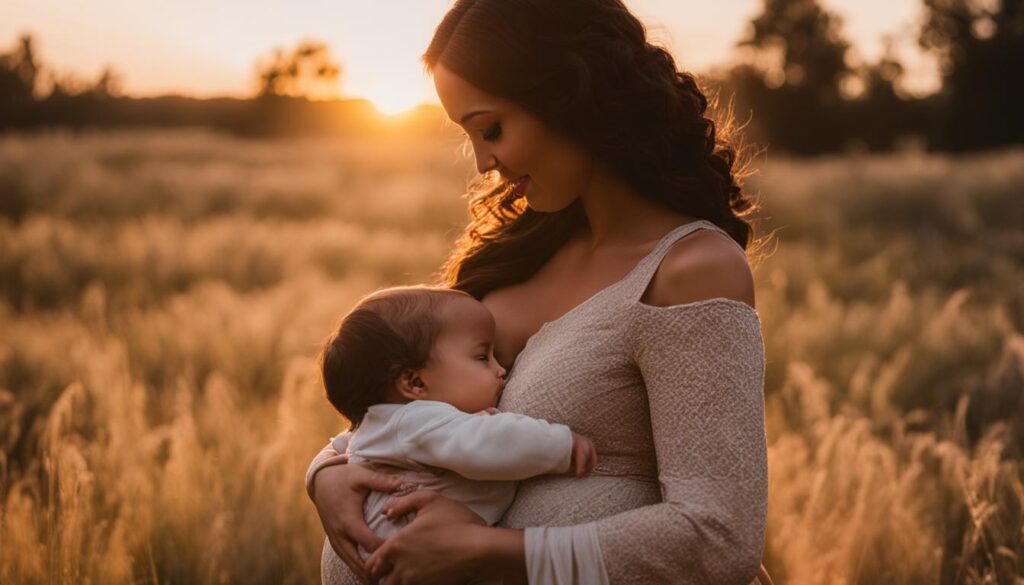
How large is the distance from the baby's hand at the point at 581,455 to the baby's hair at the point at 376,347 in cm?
42

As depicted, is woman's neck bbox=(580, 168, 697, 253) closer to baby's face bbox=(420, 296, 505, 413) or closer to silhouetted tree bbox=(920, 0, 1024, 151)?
baby's face bbox=(420, 296, 505, 413)

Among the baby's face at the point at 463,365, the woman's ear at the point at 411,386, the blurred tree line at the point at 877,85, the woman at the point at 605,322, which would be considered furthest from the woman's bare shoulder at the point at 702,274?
the blurred tree line at the point at 877,85

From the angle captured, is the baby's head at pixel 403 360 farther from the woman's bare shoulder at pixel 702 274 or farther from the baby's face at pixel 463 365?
the woman's bare shoulder at pixel 702 274

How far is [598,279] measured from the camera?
85.6 inches

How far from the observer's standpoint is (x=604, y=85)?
208 centimetres

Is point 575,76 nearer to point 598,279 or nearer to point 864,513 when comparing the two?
point 598,279

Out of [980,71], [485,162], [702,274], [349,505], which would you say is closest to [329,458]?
[349,505]

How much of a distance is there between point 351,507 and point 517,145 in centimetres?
90

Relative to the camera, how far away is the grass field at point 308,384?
126 inches

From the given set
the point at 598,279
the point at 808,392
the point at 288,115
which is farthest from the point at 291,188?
the point at 288,115

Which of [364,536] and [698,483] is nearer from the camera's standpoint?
[698,483]

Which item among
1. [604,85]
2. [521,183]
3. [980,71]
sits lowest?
[521,183]

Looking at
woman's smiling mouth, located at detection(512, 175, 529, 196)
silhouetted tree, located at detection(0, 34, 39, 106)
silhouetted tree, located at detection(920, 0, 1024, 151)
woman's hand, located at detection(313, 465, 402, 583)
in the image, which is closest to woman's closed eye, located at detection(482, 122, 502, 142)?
woman's smiling mouth, located at detection(512, 175, 529, 196)

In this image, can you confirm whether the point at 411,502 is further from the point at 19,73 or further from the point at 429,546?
the point at 19,73
